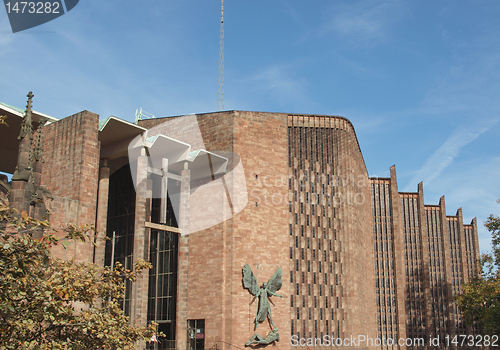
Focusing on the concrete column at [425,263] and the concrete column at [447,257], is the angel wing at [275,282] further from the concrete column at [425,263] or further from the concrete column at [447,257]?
the concrete column at [447,257]

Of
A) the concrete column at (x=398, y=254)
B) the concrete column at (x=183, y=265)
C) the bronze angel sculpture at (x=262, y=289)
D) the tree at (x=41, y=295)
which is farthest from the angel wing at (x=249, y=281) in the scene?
the concrete column at (x=398, y=254)

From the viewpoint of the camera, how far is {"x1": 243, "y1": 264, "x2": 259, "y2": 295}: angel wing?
34.6 m

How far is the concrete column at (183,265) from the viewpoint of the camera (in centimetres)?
3319

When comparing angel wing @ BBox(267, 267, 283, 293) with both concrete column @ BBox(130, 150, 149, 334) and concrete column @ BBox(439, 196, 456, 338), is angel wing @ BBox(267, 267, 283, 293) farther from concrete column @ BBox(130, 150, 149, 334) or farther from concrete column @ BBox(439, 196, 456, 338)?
concrete column @ BBox(439, 196, 456, 338)

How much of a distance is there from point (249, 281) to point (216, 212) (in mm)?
5205

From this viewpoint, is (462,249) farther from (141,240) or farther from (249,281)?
(141,240)

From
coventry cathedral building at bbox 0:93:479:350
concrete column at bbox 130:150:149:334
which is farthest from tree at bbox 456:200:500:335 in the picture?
concrete column at bbox 130:150:149:334

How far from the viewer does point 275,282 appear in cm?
3559

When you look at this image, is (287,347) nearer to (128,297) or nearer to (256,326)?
(256,326)

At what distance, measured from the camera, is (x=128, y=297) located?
1367 inches

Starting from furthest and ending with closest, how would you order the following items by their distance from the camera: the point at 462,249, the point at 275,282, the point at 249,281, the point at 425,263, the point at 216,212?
the point at 462,249 < the point at 425,263 < the point at 216,212 < the point at 275,282 < the point at 249,281

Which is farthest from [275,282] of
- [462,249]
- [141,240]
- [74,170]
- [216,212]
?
[462,249]

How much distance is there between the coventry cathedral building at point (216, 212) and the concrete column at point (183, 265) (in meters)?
0.07

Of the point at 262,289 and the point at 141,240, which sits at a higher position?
the point at 141,240
